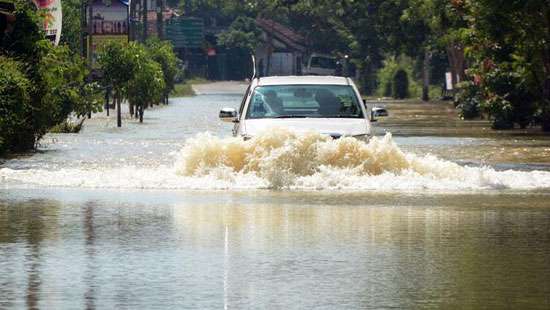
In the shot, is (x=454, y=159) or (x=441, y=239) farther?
(x=454, y=159)

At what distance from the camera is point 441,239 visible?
15.3 m

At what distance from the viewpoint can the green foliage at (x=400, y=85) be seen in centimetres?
8881

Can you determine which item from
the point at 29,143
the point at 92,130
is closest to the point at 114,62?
the point at 92,130

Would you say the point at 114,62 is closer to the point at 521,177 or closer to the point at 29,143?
the point at 29,143

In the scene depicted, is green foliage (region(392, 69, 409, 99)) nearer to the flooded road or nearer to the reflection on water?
the flooded road

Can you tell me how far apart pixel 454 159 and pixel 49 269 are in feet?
54.1

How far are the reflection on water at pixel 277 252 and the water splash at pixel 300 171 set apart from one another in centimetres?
168

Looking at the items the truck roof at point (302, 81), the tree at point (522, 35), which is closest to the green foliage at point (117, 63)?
the tree at point (522, 35)

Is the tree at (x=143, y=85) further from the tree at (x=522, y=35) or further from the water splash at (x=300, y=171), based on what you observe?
the water splash at (x=300, y=171)

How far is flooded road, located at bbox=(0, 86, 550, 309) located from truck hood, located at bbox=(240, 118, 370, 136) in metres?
0.37

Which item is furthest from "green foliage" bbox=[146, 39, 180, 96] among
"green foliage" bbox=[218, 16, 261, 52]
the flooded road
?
"green foliage" bbox=[218, 16, 261, 52]

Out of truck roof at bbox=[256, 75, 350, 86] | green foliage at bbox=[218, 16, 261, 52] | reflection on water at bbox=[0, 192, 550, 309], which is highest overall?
green foliage at bbox=[218, 16, 261, 52]

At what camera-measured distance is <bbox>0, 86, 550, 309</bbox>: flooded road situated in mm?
11859

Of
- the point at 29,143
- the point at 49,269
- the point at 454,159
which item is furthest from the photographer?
the point at 29,143
